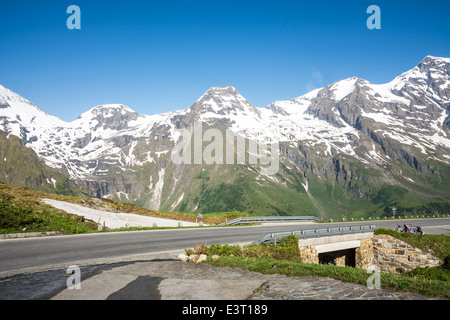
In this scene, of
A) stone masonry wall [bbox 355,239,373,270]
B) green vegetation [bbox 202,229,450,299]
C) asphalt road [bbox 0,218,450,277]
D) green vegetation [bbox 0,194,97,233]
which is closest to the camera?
green vegetation [bbox 202,229,450,299]

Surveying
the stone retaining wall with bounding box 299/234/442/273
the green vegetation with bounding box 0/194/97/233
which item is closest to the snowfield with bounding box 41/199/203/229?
the green vegetation with bounding box 0/194/97/233

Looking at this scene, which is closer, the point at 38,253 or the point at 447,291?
the point at 447,291

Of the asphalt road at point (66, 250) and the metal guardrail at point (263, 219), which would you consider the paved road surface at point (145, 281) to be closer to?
the asphalt road at point (66, 250)

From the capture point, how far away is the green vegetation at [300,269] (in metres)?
9.16

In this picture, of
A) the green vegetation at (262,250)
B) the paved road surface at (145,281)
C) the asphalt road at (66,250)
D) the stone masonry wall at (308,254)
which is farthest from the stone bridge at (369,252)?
the paved road surface at (145,281)

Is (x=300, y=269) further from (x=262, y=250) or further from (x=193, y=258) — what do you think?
(x=262, y=250)

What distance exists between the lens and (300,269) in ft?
37.4

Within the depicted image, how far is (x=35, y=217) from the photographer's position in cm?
2362

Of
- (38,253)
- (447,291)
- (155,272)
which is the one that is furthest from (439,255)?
(38,253)

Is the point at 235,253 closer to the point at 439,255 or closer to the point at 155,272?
the point at 155,272

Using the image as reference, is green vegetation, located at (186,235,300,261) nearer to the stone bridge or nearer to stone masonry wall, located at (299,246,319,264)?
stone masonry wall, located at (299,246,319,264)

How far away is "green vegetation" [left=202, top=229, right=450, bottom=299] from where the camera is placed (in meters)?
9.16

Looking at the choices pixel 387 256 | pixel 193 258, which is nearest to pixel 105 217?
pixel 193 258
